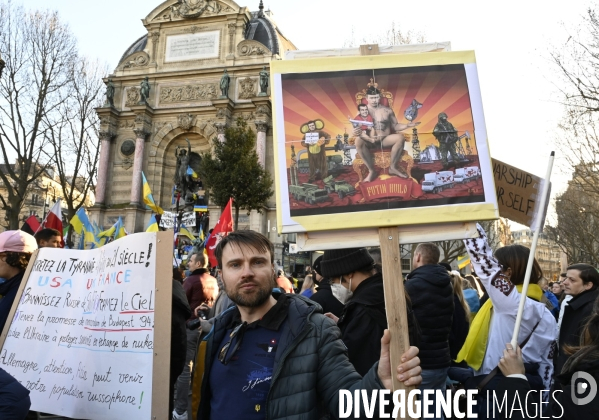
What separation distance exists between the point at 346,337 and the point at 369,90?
1.43m

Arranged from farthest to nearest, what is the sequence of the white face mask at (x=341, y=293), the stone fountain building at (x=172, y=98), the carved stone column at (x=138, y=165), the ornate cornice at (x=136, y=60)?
the ornate cornice at (x=136, y=60) → the stone fountain building at (x=172, y=98) → the carved stone column at (x=138, y=165) → the white face mask at (x=341, y=293)

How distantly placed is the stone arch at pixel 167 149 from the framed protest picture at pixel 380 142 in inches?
1176

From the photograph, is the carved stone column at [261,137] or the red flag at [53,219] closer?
the red flag at [53,219]

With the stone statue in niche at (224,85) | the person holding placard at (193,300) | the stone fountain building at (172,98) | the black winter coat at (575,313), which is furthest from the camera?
the stone fountain building at (172,98)

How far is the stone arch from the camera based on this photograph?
31.3 meters

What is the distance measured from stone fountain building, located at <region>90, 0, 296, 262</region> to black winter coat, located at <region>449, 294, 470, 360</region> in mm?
26110

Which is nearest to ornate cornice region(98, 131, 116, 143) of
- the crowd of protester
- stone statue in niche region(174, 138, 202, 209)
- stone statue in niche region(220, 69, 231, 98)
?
stone statue in niche region(220, 69, 231, 98)

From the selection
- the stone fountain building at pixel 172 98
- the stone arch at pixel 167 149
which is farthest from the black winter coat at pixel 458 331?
the stone arch at pixel 167 149

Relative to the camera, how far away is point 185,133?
105 ft

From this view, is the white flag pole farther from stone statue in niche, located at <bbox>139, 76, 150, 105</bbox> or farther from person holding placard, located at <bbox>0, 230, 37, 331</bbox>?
stone statue in niche, located at <bbox>139, 76, 150, 105</bbox>

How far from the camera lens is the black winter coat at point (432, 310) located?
3273 millimetres

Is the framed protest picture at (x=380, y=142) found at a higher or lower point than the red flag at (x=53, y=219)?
lower

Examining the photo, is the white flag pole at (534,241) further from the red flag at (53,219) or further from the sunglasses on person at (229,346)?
the red flag at (53,219)

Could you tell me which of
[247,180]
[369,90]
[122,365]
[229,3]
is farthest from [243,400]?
[229,3]
